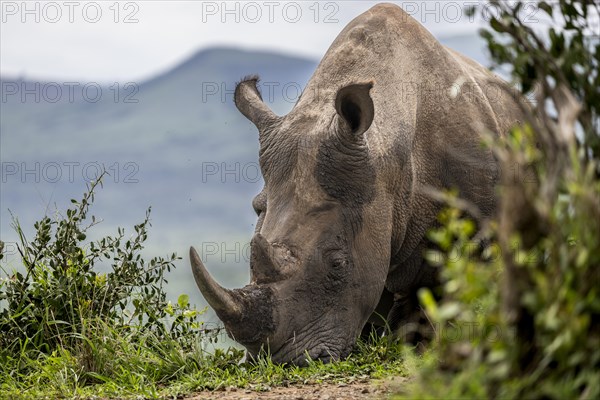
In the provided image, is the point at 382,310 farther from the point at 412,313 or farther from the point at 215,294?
the point at 215,294

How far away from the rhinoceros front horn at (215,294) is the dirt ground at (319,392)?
0.59 m

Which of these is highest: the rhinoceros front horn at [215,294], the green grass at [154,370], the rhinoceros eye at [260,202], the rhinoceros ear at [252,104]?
the rhinoceros ear at [252,104]

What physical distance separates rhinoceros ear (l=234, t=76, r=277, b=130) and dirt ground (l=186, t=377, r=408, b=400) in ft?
9.35

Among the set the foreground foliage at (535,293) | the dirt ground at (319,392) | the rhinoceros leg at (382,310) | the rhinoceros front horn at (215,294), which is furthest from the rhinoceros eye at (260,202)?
the foreground foliage at (535,293)

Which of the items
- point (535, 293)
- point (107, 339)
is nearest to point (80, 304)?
point (107, 339)

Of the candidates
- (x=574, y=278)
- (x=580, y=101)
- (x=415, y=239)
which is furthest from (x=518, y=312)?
(x=415, y=239)

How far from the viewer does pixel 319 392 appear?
24.0 feet

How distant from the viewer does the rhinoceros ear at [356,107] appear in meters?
8.43

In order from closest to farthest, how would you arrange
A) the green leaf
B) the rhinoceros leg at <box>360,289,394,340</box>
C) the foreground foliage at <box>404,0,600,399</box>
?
1. the foreground foliage at <box>404,0,600,399</box>
2. the green leaf
3. the rhinoceros leg at <box>360,289,394,340</box>

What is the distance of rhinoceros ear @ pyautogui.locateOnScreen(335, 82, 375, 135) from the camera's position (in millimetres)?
8430

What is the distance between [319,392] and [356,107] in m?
2.38

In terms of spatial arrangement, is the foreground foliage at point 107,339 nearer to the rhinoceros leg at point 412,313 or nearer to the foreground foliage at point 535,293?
the rhinoceros leg at point 412,313

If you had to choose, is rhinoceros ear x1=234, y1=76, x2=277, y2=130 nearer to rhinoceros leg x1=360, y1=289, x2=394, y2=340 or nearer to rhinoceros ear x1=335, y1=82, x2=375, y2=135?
rhinoceros ear x1=335, y1=82, x2=375, y2=135

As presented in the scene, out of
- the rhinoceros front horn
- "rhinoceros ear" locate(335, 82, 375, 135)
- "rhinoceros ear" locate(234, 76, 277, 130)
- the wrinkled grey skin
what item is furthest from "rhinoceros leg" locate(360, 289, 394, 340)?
the rhinoceros front horn
